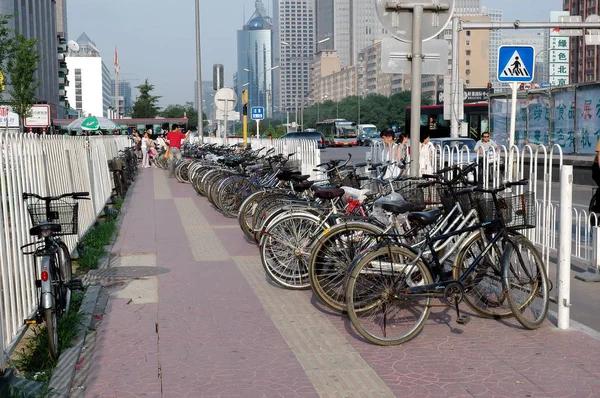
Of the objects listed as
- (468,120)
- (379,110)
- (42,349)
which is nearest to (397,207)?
(42,349)

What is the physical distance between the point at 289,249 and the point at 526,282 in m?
2.38

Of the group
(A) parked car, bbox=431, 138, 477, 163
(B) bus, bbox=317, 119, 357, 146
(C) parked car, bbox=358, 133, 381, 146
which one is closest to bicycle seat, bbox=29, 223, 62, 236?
(A) parked car, bbox=431, 138, 477, 163

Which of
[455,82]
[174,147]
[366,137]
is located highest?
[455,82]

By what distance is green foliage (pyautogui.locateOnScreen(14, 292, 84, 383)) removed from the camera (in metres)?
5.25

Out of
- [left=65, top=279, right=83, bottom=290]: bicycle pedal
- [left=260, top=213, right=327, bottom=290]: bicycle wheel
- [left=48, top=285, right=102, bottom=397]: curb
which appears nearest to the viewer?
[left=48, top=285, right=102, bottom=397]: curb

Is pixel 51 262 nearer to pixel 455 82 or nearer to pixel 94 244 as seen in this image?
pixel 94 244

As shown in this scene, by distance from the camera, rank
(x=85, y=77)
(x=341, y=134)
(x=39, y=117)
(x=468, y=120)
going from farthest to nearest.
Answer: (x=85, y=77)
(x=341, y=134)
(x=468, y=120)
(x=39, y=117)

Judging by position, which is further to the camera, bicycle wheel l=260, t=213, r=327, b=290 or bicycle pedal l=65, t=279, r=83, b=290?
bicycle wheel l=260, t=213, r=327, b=290

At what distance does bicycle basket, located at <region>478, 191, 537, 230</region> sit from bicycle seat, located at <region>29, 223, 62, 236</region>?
3186 millimetres

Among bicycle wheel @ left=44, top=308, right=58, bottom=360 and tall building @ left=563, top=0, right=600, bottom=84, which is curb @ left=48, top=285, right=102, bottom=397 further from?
tall building @ left=563, top=0, right=600, bottom=84

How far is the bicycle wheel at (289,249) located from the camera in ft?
24.9

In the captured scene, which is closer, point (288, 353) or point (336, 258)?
point (288, 353)

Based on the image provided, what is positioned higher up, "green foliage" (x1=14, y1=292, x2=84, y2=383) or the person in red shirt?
the person in red shirt

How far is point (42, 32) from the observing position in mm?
89438
